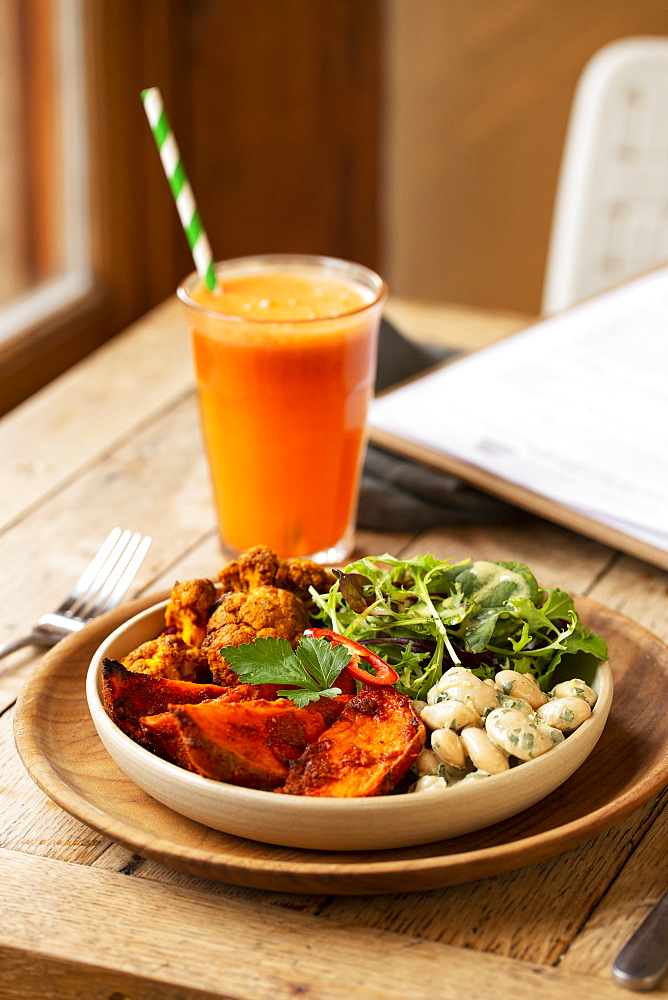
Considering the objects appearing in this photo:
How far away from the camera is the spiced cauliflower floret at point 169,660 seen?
846 millimetres

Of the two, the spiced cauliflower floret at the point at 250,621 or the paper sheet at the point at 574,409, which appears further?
the paper sheet at the point at 574,409

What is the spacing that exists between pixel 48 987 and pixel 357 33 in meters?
2.97

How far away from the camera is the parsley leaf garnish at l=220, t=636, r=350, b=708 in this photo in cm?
79

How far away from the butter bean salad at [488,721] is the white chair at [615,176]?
5.35 feet

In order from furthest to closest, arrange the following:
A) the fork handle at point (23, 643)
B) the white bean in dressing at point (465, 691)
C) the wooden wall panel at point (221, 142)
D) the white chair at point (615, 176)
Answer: the wooden wall panel at point (221, 142)
the white chair at point (615, 176)
the fork handle at point (23, 643)
the white bean in dressing at point (465, 691)

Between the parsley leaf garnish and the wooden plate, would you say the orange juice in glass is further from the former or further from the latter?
the parsley leaf garnish

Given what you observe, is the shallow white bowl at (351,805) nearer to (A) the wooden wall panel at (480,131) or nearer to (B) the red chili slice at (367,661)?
(B) the red chili slice at (367,661)

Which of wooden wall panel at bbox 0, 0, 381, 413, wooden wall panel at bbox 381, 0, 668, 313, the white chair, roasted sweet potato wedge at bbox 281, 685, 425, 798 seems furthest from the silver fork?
wooden wall panel at bbox 381, 0, 668, 313

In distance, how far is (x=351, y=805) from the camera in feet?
2.27

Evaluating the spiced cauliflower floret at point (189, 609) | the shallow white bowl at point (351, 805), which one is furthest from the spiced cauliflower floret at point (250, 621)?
the shallow white bowl at point (351, 805)

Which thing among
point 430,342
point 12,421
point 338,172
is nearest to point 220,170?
point 338,172

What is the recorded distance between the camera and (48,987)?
0.72 meters

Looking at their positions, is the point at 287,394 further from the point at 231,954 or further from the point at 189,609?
the point at 231,954

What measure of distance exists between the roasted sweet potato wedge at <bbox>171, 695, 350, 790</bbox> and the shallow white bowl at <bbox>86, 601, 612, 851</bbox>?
15mm
